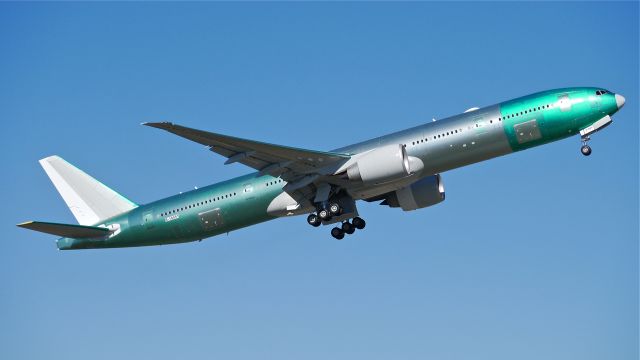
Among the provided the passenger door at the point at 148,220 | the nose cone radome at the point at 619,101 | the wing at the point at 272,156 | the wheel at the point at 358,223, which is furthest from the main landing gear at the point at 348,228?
the nose cone radome at the point at 619,101

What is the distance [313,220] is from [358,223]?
3451 millimetres

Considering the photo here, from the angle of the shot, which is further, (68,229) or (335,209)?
(68,229)

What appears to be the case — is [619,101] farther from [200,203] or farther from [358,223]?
[200,203]

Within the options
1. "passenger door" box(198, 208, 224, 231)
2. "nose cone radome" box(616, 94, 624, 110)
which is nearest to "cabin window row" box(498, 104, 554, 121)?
"nose cone radome" box(616, 94, 624, 110)

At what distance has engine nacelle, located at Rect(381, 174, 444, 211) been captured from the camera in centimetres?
5384

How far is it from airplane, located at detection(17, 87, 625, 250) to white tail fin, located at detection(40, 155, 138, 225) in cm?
7

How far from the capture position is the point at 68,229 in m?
52.9

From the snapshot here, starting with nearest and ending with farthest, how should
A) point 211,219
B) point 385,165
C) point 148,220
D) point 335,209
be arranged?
point 385,165 < point 335,209 < point 211,219 < point 148,220

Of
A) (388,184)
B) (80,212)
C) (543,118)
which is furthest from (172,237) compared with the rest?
(543,118)

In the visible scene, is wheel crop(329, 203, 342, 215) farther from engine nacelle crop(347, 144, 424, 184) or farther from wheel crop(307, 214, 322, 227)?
engine nacelle crop(347, 144, 424, 184)

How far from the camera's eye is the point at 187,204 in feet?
174

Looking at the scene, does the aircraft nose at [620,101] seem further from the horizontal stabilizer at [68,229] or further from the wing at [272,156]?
the horizontal stabilizer at [68,229]

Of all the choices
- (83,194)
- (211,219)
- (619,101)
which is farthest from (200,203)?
(619,101)

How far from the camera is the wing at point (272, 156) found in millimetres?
46969
